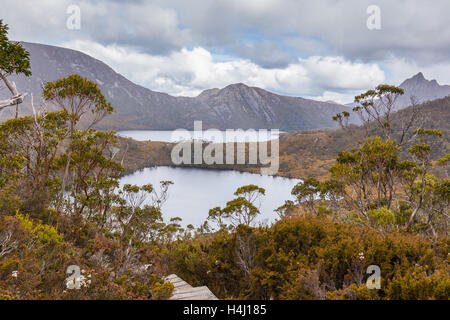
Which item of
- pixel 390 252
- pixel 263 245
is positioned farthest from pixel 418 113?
pixel 263 245

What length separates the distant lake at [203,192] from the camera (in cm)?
4783

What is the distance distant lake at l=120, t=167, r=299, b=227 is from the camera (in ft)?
157

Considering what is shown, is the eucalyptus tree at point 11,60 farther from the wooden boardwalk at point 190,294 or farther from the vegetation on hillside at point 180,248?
the wooden boardwalk at point 190,294

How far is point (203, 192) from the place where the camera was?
6738 cm

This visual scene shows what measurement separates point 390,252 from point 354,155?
7420 mm

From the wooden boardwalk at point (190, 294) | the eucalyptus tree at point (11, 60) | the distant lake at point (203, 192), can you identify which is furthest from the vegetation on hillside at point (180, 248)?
the distant lake at point (203, 192)

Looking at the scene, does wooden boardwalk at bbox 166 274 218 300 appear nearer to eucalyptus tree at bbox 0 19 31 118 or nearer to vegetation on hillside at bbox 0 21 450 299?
vegetation on hillside at bbox 0 21 450 299

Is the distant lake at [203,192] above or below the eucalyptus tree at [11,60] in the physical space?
below

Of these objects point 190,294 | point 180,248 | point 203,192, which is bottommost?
point 203,192

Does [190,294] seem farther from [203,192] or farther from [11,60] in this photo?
[203,192]

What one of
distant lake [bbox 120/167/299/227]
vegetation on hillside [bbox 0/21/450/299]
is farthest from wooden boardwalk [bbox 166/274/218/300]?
distant lake [bbox 120/167/299/227]

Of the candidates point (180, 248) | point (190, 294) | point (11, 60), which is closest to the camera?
point (190, 294)

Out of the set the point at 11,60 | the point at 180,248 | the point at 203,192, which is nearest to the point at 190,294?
the point at 180,248
